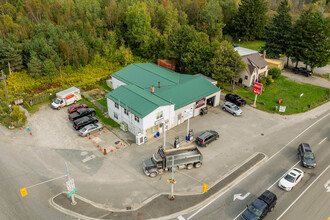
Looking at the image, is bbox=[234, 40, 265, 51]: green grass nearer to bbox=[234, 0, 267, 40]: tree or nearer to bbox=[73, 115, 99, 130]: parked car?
bbox=[234, 0, 267, 40]: tree

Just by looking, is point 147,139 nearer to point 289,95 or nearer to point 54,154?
point 54,154

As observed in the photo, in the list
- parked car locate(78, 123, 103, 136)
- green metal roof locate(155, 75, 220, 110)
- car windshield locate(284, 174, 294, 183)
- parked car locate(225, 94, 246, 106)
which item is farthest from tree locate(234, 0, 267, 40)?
A: car windshield locate(284, 174, 294, 183)

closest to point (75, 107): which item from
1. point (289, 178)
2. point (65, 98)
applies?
point (65, 98)

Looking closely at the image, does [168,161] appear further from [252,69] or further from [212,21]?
[212,21]

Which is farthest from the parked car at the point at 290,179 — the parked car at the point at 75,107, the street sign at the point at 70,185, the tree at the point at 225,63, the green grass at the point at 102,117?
the parked car at the point at 75,107

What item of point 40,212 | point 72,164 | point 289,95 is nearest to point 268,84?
point 289,95

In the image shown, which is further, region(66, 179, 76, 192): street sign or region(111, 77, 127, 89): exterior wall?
region(111, 77, 127, 89): exterior wall
